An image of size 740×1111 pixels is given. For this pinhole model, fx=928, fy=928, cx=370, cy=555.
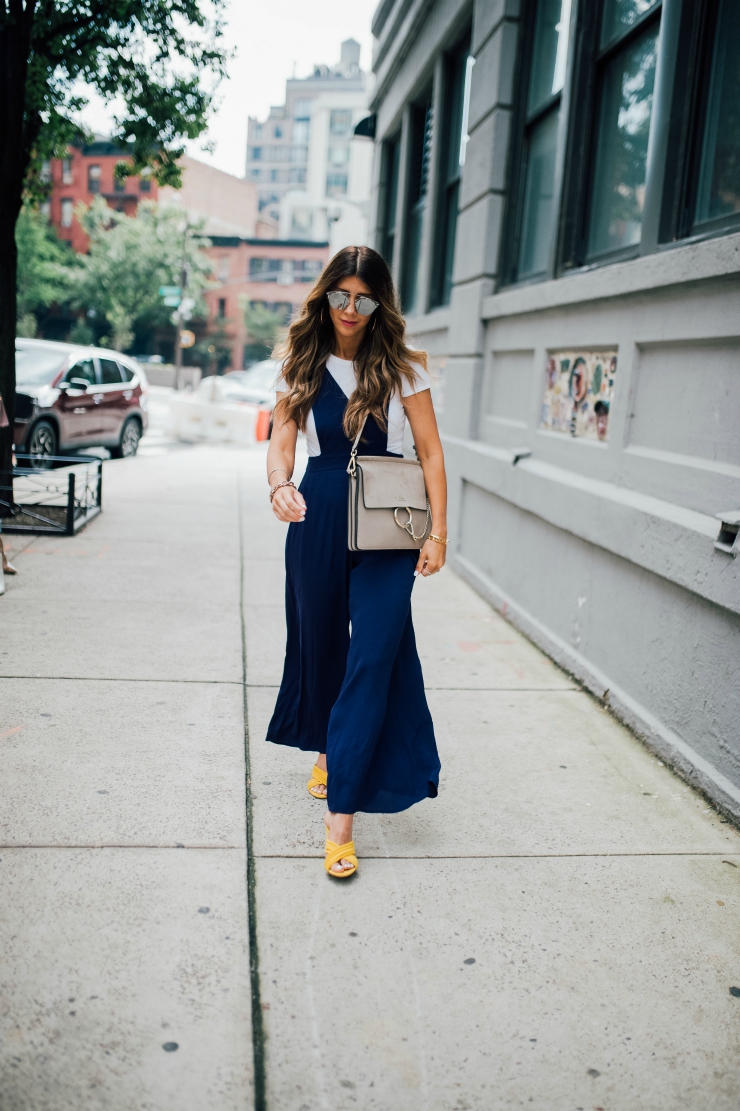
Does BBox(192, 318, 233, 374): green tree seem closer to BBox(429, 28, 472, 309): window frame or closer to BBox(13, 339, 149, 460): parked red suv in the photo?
BBox(13, 339, 149, 460): parked red suv

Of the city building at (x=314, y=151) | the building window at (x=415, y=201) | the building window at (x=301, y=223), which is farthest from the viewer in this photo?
the city building at (x=314, y=151)

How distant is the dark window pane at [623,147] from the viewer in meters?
5.00

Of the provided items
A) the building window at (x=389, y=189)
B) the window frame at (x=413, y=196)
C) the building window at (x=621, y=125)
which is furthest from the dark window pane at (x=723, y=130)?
the building window at (x=389, y=189)

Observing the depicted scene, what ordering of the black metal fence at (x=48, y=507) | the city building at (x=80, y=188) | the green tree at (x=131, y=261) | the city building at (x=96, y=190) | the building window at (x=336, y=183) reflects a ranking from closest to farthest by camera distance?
1. the black metal fence at (x=48, y=507)
2. the green tree at (x=131, y=261)
3. the city building at (x=96, y=190)
4. the city building at (x=80, y=188)
5. the building window at (x=336, y=183)

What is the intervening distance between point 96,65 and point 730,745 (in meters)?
8.71

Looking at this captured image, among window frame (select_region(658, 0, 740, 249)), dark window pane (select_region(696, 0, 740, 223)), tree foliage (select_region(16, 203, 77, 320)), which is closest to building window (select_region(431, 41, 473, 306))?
window frame (select_region(658, 0, 740, 249))

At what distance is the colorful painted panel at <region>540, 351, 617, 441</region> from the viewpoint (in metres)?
5.05

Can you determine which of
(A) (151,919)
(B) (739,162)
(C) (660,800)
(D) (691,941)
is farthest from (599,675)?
(A) (151,919)

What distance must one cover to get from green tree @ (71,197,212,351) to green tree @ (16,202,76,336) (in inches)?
50.6

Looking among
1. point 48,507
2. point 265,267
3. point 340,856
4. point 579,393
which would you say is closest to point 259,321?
point 265,267

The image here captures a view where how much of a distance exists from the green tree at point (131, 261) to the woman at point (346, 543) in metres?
57.7

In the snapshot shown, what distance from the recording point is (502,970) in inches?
98.1

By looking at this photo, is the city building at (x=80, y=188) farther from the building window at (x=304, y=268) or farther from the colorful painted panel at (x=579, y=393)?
the colorful painted panel at (x=579, y=393)

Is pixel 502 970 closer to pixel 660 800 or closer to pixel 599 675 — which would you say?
pixel 660 800
